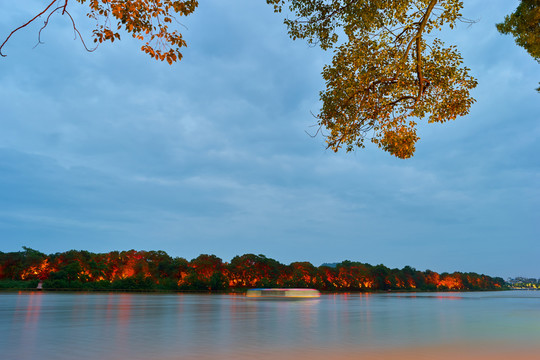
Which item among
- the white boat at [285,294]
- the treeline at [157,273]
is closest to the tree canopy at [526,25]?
the white boat at [285,294]

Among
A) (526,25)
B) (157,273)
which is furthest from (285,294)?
(526,25)

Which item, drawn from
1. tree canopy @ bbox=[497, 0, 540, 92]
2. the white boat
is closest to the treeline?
the white boat

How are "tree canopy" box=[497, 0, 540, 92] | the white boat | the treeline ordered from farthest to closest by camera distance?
1. the treeline
2. the white boat
3. "tree canopy" box=[497, 0, 540, 92]

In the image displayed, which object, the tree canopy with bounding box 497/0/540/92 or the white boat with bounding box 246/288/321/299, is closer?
the tree canopy with bounding box 497/0/540/92

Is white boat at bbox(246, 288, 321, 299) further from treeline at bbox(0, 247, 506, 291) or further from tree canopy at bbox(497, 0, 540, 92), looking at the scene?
tree canopy at bbox(497, 0, 540, 92)

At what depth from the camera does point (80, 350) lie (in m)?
6.10

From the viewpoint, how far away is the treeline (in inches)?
1470

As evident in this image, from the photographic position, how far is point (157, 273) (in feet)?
152

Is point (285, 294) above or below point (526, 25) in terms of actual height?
below

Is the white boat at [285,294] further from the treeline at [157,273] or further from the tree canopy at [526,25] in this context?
the tree canopy at [526,25]

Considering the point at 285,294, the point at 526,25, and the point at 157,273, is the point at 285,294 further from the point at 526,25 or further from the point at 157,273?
the point at 526,25

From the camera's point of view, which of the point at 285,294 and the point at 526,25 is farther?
the point at 285,294

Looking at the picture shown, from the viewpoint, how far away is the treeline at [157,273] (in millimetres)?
37344

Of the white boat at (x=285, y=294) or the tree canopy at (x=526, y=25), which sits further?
the white boat at (x=285, y=294)
